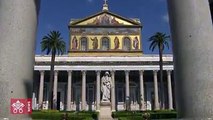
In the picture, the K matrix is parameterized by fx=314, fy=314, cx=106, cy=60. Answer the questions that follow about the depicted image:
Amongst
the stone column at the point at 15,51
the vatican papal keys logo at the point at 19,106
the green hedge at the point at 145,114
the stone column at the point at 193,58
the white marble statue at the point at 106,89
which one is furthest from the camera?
the green hedge at the point at 145,114

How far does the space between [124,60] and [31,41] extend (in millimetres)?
64157

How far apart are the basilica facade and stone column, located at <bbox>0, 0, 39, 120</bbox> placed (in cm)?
6194

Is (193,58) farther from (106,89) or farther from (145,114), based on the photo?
(106,89)

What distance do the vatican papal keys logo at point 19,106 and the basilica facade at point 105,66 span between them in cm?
6232

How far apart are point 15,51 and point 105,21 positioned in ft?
232

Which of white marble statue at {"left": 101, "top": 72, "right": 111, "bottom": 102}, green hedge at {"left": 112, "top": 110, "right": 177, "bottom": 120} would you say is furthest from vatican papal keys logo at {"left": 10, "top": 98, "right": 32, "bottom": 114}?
white marble statue at {"left": 101, "top": 72, "right": 111, "bottom": 102}

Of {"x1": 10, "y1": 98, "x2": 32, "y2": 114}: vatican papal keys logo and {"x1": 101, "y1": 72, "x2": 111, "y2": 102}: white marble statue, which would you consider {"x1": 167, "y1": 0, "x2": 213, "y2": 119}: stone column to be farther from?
{"x1": 101, "y1": 72, "x2": 111, "y2": 102}: white marble statue

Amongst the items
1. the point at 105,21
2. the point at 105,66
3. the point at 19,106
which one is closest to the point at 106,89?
the point at 19,106

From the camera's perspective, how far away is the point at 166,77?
7725cm

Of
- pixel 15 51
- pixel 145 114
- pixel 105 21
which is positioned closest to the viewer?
pixel 15 51

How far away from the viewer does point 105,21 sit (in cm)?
7856

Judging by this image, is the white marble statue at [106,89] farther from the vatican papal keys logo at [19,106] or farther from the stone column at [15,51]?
the vatican papal keys logo at [19,106]

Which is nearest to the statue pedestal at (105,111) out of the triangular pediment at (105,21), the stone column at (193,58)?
the stone column at (193,58)

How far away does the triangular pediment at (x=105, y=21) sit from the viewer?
77875 mm
